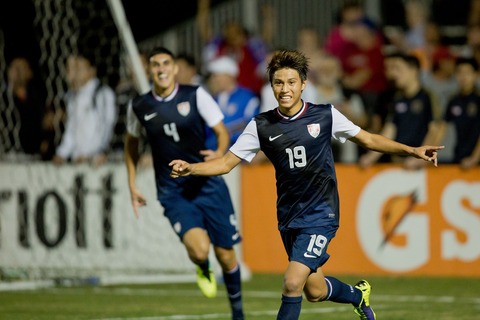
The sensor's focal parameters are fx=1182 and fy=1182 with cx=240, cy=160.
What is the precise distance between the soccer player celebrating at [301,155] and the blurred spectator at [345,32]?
863cm

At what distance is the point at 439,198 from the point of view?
14.0 meters

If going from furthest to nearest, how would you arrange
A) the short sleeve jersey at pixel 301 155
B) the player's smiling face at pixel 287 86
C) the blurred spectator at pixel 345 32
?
the blurred spectator at pixel 345 32, the short sleeve jersey at pixel 301 155, the player's smiling face at pixel 287 86

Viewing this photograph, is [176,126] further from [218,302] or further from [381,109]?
[381,109]

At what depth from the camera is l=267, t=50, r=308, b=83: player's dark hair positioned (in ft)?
27.2

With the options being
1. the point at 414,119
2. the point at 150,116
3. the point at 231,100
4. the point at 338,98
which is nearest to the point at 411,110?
the point at 414,119

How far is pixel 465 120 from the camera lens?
14195 millimetres

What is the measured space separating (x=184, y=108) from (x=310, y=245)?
260 centimetres

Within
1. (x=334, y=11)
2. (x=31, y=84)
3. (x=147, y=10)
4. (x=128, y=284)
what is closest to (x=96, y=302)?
(x=128, y=284)

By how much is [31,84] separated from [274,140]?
7394mm

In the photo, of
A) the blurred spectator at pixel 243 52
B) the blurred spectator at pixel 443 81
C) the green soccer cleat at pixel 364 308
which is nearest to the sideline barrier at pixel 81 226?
the blurred spectator at pixel 243 52

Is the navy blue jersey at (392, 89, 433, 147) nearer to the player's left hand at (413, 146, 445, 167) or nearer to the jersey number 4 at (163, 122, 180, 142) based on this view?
the jersey number 4 at (163, 122, 180, 142)

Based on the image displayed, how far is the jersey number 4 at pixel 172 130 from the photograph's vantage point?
10.3m

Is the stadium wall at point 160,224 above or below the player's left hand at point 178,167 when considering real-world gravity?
below

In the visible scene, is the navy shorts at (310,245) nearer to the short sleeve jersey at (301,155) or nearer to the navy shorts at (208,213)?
the short sleeve jersey at (301,155)
